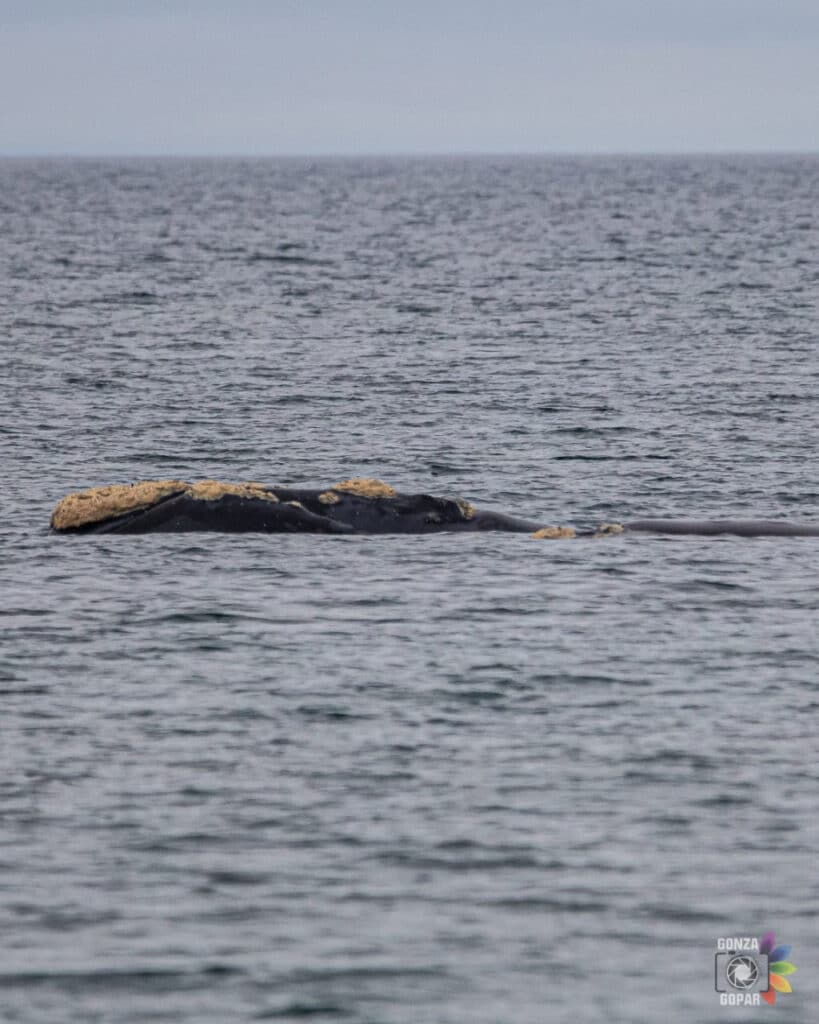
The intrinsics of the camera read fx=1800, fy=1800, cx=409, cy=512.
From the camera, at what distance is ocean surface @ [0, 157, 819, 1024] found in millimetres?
14398

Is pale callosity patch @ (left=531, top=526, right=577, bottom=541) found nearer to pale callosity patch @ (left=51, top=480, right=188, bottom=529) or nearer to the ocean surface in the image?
the ocean surface

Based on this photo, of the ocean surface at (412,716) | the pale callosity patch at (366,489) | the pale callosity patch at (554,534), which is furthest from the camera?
the pale callosity patch at (366,489)

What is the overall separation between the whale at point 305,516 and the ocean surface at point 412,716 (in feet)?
1.53

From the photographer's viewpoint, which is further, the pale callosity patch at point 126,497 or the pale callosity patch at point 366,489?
the pale callosity patch at point 366,489

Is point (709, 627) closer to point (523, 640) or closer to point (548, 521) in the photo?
point (523, 640)

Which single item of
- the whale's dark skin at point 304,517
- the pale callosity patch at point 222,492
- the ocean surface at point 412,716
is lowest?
the ocean surface at point 412,716

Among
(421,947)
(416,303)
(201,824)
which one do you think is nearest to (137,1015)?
(421,947)

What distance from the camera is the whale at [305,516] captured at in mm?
28875

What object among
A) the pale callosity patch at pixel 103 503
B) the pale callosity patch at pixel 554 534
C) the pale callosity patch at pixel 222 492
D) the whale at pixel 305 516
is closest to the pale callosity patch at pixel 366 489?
the whale at pixel 305 516

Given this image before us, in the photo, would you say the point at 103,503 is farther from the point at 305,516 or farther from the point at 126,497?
the point at 305,516

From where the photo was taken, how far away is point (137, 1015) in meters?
13.6

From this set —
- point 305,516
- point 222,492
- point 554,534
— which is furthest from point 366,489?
point 554,534

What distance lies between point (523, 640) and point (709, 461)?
566 inches

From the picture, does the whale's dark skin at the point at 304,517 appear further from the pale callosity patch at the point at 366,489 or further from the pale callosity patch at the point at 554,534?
the pale callosity patch at the point at 554,534
